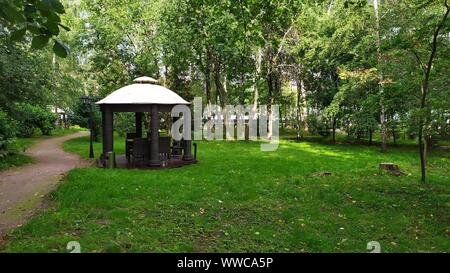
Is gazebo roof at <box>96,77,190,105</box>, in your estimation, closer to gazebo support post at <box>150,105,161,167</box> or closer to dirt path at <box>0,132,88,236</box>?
gazebo support post at <box>150,105,161,167</box>

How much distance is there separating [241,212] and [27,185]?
634 cm

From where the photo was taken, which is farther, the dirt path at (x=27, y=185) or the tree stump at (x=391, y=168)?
the tree stump at (x=391, y=168)

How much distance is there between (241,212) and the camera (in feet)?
25.2

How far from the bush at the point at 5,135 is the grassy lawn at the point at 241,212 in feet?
16.1

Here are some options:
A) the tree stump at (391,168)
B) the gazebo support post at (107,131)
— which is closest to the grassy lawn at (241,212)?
the tree stump at (391,168)

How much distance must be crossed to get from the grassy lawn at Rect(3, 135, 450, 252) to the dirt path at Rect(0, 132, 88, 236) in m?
0.46

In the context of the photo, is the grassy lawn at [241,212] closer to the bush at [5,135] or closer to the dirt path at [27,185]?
the dirt path at [27,185]

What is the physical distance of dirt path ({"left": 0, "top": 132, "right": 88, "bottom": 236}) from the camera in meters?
7.23

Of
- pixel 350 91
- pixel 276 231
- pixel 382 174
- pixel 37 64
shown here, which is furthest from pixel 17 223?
pixel 350 91

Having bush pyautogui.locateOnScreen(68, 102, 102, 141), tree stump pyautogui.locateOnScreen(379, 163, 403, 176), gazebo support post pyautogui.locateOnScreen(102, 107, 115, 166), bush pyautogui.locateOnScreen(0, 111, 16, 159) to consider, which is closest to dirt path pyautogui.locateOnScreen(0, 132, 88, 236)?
bush pyautogui.locateOnScreen(0, 111, 16, 159)

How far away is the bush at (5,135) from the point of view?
14.4m

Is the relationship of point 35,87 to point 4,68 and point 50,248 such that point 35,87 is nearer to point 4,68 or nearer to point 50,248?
point 4,68

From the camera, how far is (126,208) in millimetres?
7715

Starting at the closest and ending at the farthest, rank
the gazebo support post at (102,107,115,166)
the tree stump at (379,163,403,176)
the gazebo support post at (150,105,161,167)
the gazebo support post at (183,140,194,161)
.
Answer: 1. the tree stump at (379,163,403,176)
2. the gazebo support post at (150,105,161,167)
3. the gazebo support post at (102,107,115,166)
4. the gazebo support post at (183,140,194,161)
